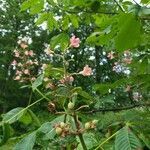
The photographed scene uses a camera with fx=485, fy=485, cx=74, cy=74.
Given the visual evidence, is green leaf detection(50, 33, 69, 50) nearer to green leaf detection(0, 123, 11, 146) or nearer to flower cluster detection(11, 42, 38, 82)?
flower cluster detection(11, 42, 38, 82)

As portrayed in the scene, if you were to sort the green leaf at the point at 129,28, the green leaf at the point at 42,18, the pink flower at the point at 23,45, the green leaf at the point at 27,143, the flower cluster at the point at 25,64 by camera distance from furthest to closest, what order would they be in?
1. the pink flower at the point at 23,45
2. the flower cluster at the point at 25,64
3. the green leaf at the point at 42,18
4. the green leaf at the point at 27,143
5. the green leaf at the point at 129,28

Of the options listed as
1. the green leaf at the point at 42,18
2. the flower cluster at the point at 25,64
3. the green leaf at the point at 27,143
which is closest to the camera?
the green leaf at the point at 27,143

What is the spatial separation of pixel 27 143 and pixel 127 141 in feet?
1.19

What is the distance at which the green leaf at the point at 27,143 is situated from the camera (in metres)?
1.64

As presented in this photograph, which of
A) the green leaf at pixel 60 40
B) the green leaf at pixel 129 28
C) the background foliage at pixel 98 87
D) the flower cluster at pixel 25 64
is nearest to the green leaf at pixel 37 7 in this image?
the background foliage at pixel 98 87

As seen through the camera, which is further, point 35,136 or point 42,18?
point 42,18

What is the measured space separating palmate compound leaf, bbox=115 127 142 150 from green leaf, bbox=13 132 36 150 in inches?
12.1

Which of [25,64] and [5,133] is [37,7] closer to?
[25,64]

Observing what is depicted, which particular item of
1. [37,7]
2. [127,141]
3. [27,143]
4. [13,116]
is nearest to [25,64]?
[37,7]

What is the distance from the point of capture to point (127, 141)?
58.9 inches

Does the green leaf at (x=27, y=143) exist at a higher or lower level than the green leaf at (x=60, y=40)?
lower

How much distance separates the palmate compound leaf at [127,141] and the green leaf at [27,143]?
1.01ft

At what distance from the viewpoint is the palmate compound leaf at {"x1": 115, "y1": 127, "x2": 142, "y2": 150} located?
1.48 m

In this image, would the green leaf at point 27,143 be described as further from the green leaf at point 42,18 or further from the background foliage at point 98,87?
the green leaf at point 42,18
